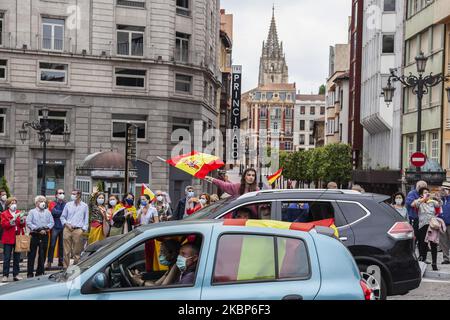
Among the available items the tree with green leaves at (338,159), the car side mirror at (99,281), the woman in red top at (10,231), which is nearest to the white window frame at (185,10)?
the tree with green leaves at (338,159)

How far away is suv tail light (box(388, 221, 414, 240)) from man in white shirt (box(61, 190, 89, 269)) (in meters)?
8.08

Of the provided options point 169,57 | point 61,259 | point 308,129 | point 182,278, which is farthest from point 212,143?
point 308,129

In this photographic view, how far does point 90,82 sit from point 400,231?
32733 mm

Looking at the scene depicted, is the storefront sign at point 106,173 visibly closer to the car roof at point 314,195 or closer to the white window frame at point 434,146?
the white window frame at point 434,146

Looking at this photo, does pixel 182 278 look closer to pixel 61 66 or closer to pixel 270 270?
pixel 270 270

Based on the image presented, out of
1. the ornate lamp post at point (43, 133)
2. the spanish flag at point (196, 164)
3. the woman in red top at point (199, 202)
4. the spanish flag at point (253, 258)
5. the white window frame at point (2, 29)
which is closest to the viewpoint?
the spanish flag at point (253, 258)

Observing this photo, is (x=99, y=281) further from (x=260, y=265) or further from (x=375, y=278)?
(x=375, y=278)

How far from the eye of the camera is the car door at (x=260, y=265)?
6.16m

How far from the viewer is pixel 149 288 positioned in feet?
20.9

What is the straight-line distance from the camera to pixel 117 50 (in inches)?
1629

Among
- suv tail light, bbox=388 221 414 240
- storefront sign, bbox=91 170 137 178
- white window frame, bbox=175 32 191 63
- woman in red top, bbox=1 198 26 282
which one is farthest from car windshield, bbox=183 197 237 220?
white window frame, bbox=175 32 191 63

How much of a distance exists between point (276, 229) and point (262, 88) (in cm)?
18804

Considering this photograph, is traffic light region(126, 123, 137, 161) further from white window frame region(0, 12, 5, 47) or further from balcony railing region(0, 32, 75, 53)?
white window frame region(0, 12, 5, 47)

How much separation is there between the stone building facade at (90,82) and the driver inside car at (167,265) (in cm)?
3355
